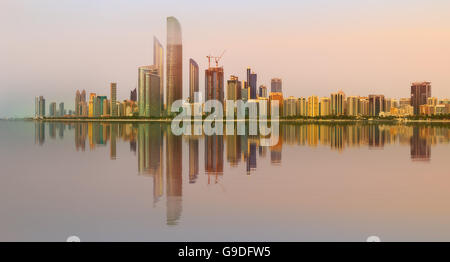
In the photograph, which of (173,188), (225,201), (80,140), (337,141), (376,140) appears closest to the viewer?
(225,201)

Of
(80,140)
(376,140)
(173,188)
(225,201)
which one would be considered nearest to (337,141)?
(376,140)

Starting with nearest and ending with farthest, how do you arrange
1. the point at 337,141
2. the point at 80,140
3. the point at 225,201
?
the point at 225,201 < the point at 337,141 < the point at 80,140

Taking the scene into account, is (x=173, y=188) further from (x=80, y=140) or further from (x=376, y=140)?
(x=376, y=140)

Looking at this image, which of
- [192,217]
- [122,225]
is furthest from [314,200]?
[122,225]

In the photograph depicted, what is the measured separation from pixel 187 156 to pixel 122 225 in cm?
1907

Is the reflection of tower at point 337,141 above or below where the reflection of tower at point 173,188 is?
above

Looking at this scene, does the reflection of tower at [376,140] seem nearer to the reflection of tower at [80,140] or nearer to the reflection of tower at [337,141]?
the reflection of tower at [337,141]

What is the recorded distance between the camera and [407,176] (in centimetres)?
2205

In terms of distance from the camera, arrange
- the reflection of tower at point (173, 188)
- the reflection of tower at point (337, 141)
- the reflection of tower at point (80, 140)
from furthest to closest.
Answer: the reflection of tower at point (80, 140) < the reflection of tower at point (337, 141) < the reflection of tower at point (173, 188)

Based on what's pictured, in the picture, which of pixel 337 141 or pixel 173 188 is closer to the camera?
pixel 173 188

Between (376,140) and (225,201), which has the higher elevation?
(376,140)

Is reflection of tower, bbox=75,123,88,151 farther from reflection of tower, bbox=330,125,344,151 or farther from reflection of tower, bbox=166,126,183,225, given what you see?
reflection of tower, bbox=330,125,344,151

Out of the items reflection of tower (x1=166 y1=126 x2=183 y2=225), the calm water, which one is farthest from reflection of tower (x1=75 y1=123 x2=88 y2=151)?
reflection of tower (x1=166 y1=126 x2=183 y2=225)

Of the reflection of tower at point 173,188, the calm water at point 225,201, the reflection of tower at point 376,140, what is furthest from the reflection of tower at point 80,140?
the reflection of tower at point 376,140
